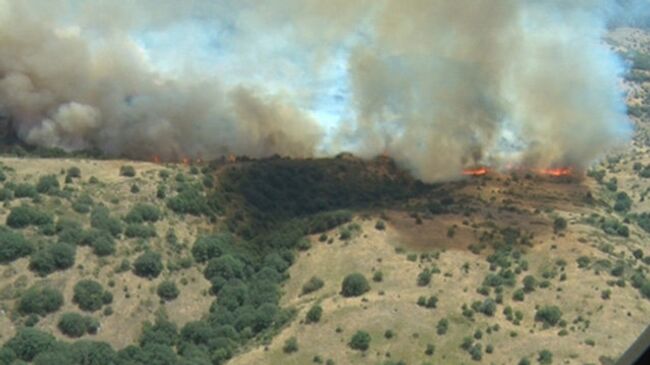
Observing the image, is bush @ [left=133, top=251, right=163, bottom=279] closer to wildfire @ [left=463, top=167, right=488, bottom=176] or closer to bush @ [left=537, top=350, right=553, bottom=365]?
bush @ [left=537, top=350, right=553, bottom=365]

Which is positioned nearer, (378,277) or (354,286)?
(354,286)

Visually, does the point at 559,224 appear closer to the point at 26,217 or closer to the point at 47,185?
the point at 47,185

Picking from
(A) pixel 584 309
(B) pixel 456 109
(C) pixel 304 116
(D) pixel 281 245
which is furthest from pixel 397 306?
(C) pixel 304 116

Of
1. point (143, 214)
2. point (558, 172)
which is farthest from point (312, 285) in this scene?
point (558, 172)

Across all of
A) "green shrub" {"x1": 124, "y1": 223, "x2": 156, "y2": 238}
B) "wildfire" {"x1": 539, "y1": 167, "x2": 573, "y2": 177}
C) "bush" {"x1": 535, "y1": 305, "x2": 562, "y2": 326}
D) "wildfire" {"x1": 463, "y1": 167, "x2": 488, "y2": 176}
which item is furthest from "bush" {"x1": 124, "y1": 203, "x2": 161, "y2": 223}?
"wildfire" {"x1": 539, "y1": 167, "x2": 573, "y2": 177}

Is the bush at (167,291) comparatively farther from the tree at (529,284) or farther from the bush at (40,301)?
the tree at (529,284)

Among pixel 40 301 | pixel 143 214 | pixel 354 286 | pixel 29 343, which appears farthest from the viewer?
pixel 143 214
